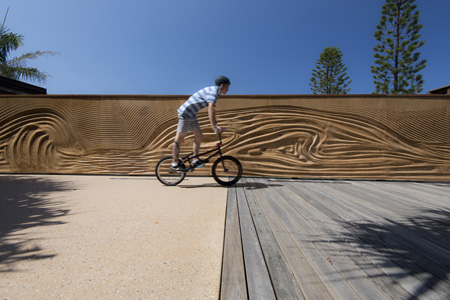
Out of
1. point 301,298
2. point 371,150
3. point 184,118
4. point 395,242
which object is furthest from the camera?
point 371,150

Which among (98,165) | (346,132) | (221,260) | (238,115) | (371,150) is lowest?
(221,260)

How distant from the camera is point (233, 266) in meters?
1.07

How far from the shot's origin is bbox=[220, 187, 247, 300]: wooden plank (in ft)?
2.89

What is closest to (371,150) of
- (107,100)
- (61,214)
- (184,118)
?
(184,118)

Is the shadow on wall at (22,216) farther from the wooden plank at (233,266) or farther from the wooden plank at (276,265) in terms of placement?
the wooden plank at (276,265)

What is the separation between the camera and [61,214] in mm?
1859

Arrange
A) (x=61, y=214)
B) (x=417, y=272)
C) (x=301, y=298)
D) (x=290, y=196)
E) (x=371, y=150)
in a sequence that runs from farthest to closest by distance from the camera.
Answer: (x=371, y=150)
(x=290, y=196)
(x=61, y=214)
(x=417, y=272)
(x=301, y=298)

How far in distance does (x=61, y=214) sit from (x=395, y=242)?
2.60m

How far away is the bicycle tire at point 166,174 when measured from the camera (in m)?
3.48

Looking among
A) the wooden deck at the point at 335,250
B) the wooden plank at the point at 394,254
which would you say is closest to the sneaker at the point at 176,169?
the wooden deck at the point at 335,250

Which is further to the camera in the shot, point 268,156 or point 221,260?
point 268,156

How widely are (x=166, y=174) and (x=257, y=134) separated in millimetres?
1868

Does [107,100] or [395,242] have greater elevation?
[107,100]

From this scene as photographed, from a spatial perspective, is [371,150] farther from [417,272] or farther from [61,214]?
[61,214]
